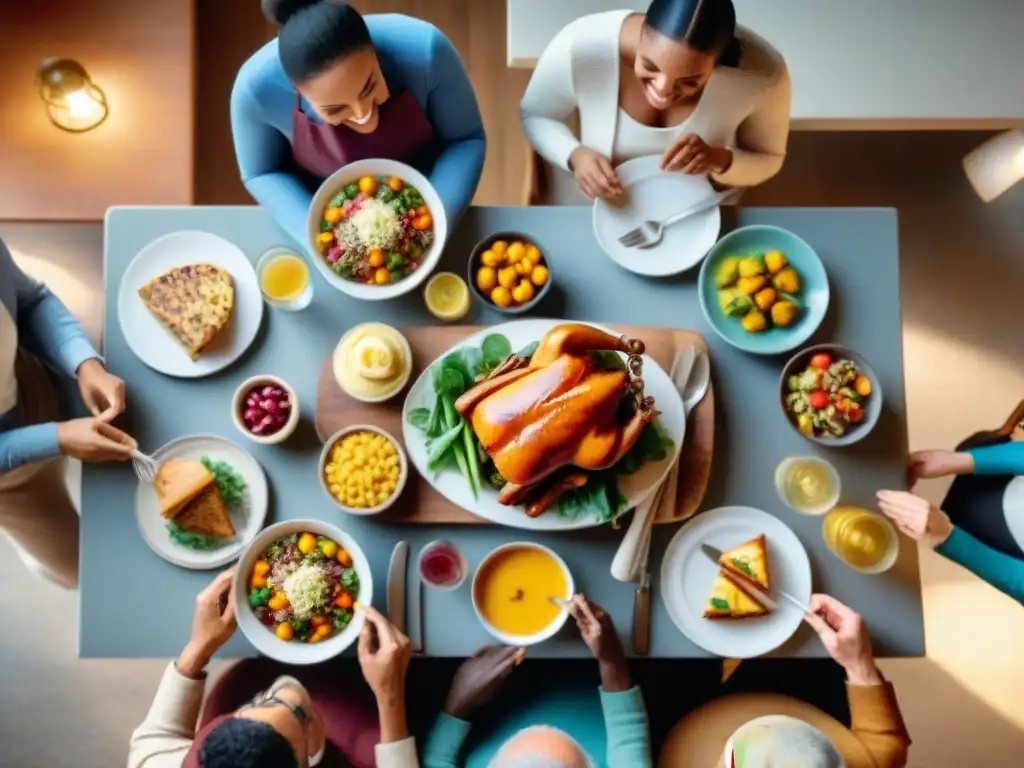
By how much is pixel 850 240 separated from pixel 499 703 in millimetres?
1283

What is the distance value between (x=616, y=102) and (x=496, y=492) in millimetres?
853

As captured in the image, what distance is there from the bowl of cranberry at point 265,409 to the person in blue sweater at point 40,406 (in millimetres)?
236

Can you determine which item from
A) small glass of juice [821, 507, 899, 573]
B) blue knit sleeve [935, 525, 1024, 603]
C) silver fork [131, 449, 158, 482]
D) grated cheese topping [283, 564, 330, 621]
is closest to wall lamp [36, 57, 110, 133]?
silver fork [131, 449, 158, 482]

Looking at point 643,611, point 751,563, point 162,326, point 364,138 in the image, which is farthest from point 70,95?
point 751,563

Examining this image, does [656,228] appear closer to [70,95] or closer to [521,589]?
[521,589]

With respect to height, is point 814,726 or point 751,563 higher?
point 751,563

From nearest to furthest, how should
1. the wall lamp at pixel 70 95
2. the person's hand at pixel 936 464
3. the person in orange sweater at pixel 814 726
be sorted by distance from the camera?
the person in orange sweater at pixel 814 726 → the person's hand at pixel 936 464 → the wall lamp at pixel 70 95

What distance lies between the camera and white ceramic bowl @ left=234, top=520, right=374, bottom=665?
1.60 metres

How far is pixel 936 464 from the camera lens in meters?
1.80

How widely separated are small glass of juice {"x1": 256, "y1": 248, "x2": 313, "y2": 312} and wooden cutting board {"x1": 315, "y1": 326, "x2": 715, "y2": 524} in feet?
0.47

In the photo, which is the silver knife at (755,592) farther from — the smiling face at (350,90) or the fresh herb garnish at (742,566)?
the smiling face at (350,90)

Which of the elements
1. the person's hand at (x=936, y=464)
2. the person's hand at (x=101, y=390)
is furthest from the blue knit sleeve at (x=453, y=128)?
the person's hand at (x=936, y=464)

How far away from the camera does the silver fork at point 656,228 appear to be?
1.72 meters

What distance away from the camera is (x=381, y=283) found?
1.63 metres
